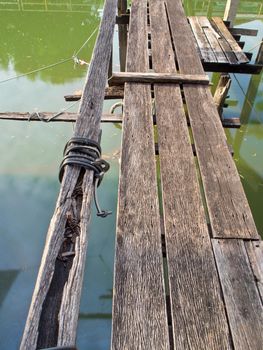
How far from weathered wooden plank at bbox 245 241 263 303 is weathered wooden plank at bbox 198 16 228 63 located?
2714 mm

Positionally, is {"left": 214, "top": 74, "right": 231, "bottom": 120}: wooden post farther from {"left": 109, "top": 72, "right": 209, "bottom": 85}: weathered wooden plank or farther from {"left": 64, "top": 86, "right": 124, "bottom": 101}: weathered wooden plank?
{"left": 64, "top": 86, "right": 124, "bottom": 101}: weathered wooden plank

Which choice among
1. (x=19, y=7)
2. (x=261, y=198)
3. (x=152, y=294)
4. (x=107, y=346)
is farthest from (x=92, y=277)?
(x=19, y=7)

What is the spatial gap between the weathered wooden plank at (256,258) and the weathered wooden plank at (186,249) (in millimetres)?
184

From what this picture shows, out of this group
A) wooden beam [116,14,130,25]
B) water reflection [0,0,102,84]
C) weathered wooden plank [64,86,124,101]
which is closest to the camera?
weathered wooden plank [64,86,124,101]

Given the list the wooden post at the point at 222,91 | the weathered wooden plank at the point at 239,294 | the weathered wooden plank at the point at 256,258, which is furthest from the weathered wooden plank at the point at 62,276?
the wooden post at the point at 222,91

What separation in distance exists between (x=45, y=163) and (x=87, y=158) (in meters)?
3.15

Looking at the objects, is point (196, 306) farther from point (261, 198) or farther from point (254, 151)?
point (254, 151)

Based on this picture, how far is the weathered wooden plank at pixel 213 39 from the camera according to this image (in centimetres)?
385

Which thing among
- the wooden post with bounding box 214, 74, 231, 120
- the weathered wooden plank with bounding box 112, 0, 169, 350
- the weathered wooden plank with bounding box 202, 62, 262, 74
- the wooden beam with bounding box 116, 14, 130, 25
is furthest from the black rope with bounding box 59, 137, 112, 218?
the wooden beam with bounding box 116, 14, 130, 25

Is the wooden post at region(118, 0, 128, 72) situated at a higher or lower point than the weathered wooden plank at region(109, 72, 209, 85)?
lower

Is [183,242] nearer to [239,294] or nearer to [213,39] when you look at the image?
[239,294]

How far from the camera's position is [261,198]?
412 centimetres

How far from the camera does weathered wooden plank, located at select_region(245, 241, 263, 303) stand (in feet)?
4.77

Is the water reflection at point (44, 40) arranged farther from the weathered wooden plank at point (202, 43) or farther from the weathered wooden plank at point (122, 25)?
the weathered wooden plank at point (202, 43)
